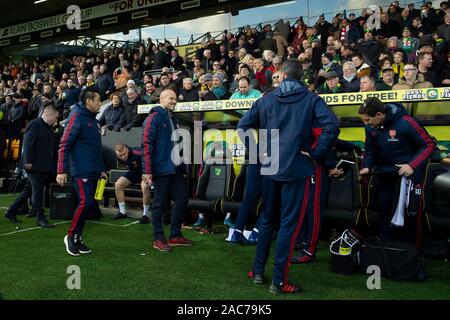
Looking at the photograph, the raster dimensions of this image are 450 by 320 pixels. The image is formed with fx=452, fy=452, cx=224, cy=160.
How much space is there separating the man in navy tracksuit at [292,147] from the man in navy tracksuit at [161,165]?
1658 millimetres

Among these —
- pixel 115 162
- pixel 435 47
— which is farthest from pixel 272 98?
pixel 435 47

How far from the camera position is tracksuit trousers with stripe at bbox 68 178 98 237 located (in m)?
4.73

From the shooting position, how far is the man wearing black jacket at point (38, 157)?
21.1 ft

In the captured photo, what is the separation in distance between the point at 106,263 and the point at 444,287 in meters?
3.07

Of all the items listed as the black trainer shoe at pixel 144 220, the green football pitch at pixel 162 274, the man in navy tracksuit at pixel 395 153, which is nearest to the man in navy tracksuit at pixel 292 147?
the green football pitch at pixel 162 274

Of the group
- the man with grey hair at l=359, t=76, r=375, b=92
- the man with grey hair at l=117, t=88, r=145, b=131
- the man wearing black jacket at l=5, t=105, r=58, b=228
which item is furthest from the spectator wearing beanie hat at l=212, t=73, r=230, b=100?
the man with grey hair at l=359, t=76, r=375, b=92

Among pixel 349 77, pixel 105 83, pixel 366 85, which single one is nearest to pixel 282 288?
pixel 366 85

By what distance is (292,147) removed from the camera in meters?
3.46

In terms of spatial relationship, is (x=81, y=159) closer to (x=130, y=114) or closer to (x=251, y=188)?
(x=251, y=188)

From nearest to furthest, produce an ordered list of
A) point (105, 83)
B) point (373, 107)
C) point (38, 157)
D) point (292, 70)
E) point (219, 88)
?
point (292, 70) < point (373, 107) < point (38, 157) < point (219, 88) < point (105, 83)

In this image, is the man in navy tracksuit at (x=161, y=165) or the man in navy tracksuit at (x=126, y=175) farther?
the man in navy tracksuit at (x=126, y=175)

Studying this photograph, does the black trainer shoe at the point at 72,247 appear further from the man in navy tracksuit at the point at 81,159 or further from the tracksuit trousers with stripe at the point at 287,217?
the tracksuit trousers with stripe at the point at 287,217

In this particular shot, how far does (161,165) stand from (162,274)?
1276 mm

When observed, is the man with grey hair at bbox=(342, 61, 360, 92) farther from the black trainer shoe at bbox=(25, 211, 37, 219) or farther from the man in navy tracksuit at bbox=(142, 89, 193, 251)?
the black trainer shoe at bbox=(25, 211, 37, 219)
